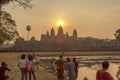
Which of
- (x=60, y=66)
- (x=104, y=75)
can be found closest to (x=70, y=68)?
(x=60, y=66)

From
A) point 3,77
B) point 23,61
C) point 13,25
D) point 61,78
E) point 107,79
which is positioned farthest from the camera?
point 13,25

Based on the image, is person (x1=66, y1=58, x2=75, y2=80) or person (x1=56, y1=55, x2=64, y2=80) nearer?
person (x1=66, y1=58, x2=75, y2=80)

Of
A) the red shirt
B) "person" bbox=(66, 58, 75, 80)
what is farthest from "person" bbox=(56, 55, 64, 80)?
the red shirt

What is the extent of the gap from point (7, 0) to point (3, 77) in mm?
9564

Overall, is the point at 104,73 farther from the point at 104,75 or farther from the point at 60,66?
the point at 60,66

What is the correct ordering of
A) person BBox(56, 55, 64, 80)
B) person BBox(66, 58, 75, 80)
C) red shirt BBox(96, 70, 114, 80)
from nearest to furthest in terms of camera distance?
red shirt BBox(96, 70, 114, 80)
person BBox(66, 58, 75, 80)
person BBox(56, 55, 64, 80)

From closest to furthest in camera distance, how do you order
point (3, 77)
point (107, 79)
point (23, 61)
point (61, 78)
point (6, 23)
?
point (107, 79) < point (3, 77) < point (23, 61) < point (61, 78) < point (6, 23)

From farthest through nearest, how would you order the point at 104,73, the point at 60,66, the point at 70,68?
1. the point at 60,66
2. the point at 70,68
3. the point at 104,73

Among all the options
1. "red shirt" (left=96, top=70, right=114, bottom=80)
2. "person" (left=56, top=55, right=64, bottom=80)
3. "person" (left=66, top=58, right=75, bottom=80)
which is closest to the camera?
"red shirt" (left=96, top=70, right=114, bottom=80)

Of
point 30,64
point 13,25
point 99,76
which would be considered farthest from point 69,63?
point 13,25

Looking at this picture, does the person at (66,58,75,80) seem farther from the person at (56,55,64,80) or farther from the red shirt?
the red shirt

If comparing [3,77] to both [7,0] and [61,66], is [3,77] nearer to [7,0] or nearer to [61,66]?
[61,66]

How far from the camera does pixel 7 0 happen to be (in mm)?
26141

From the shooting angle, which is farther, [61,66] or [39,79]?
[39,79]
